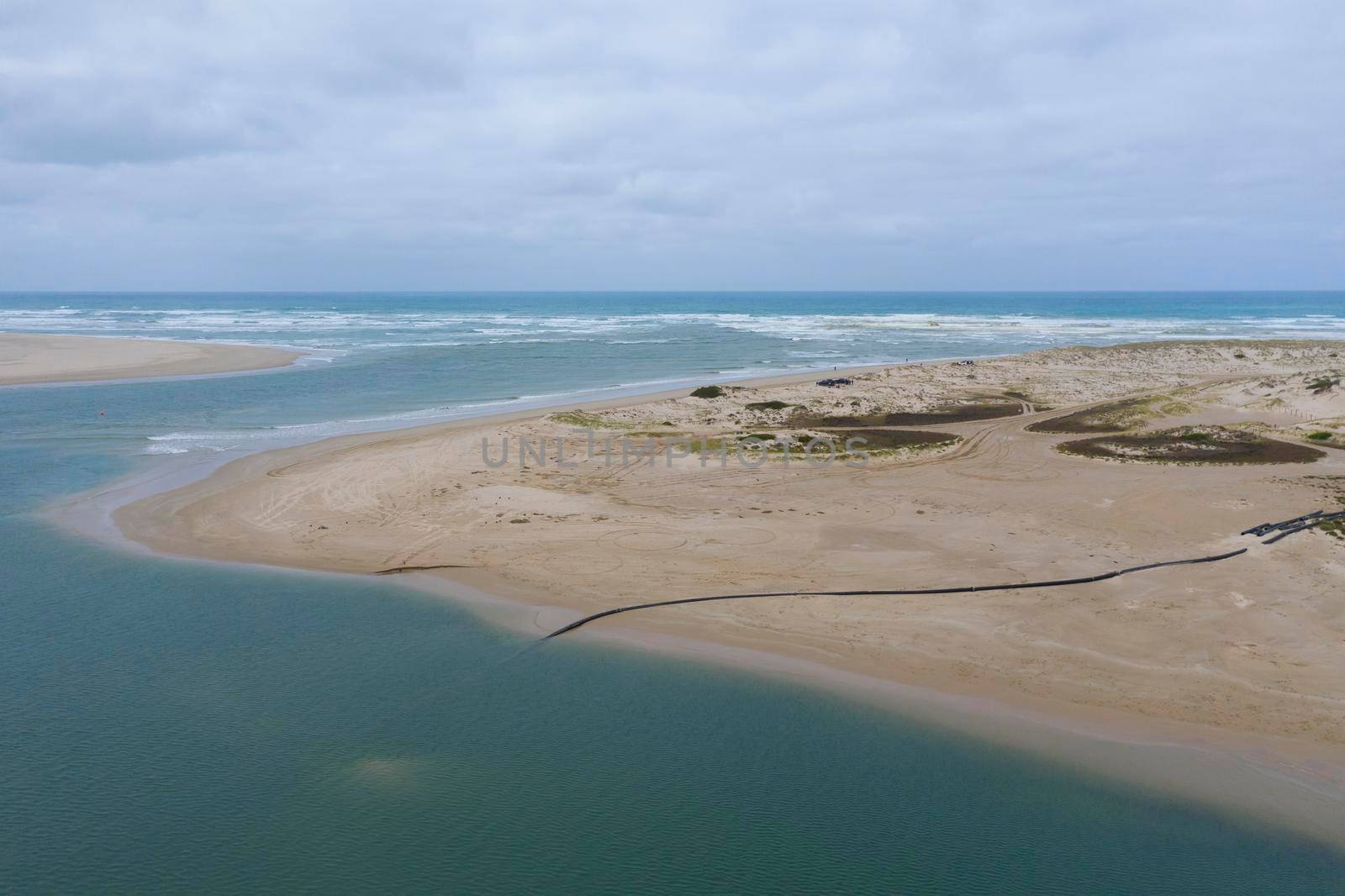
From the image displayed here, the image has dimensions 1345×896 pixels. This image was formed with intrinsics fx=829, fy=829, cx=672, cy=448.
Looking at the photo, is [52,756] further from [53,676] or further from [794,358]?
[794,358]

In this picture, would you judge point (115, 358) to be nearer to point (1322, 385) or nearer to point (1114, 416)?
point (1114, 416)

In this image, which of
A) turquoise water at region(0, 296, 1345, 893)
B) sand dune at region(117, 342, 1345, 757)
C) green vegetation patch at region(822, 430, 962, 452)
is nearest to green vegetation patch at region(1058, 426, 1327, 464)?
sand dune at region(117, 342, 1345, 757)

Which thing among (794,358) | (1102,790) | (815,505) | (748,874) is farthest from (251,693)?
(794,358)

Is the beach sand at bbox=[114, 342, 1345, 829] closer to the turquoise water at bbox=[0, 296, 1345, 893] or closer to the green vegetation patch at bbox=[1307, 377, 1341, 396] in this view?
the turquoise water at bbox=[0, 296, 1345, 893]

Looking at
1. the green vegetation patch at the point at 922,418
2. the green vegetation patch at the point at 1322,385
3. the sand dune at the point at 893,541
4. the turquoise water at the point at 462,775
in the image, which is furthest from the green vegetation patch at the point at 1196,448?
the turquoise water at the point at 462,775

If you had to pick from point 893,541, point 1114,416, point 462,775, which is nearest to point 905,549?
point 893,541

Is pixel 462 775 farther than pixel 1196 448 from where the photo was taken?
No
